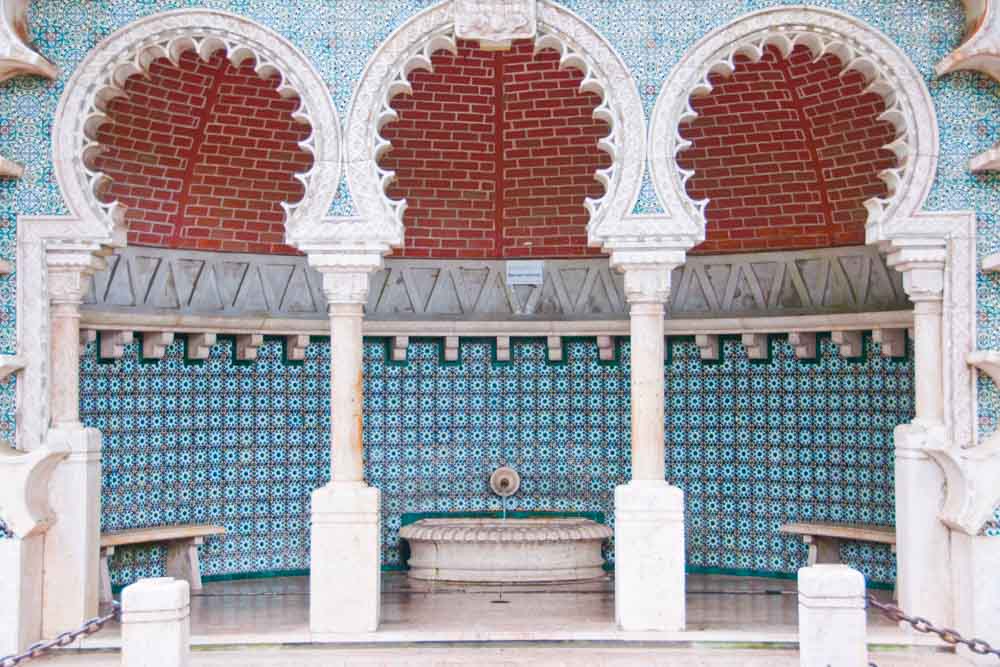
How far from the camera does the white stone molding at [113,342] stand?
40.2 feet

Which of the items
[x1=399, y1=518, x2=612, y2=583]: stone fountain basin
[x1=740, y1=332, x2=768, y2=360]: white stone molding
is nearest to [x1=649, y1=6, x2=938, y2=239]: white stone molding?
[x1=740, y1=332, x2=768, y2=360]: white stone molding

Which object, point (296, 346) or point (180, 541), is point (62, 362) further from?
point (296, 346)

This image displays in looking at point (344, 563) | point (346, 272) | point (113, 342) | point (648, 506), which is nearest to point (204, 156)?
point (113, 342)

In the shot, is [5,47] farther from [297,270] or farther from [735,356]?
[735,356]

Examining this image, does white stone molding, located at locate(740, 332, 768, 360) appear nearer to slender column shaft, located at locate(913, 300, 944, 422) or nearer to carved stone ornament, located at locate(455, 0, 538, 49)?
slender column shaft, located at locate(913, 300, 944, 422)

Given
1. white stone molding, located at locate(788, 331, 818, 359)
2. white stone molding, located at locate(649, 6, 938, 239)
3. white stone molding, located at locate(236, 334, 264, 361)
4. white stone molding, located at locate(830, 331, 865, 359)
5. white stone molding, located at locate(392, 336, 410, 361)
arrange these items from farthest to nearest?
white stone molding, located at locate(392, 336, 410, 361), white stone molding, located at locate(236, 334, 264, 361), white stone molding, located at locate(788, 331, 818, 359), white stone molding, located at locate(830, 331, 865, 359), white stone molding, located at locate(649, 6, 938, 239)

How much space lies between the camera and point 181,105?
40.1 ft

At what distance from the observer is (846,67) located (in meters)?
10.5

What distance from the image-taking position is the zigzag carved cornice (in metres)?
12.5

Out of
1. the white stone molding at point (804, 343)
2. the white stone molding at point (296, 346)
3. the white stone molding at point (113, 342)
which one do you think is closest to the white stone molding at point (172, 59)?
the white stone molding at point (113, 342)

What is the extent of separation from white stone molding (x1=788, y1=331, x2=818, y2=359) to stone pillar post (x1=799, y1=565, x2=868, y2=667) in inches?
197

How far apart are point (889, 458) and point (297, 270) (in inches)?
224

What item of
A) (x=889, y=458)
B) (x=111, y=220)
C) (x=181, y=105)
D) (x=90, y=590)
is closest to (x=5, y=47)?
(x=111, y=220)

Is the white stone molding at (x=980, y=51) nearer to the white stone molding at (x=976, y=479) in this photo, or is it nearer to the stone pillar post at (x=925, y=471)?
the stone pillar post at (x=925, y=471)
